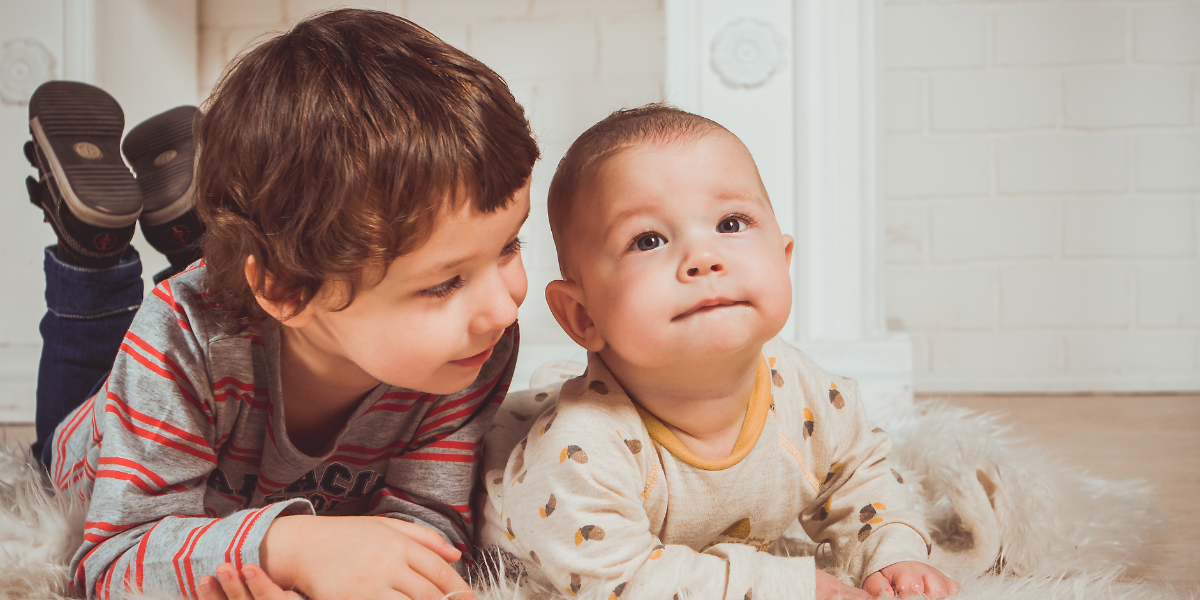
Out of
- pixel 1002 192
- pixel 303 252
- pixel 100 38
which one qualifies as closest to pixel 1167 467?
pixel 1002 192

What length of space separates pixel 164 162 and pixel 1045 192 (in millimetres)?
1663

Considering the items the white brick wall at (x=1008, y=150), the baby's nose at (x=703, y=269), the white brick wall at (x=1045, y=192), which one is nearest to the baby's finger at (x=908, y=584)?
the baby's nose at (x=703, y=269)

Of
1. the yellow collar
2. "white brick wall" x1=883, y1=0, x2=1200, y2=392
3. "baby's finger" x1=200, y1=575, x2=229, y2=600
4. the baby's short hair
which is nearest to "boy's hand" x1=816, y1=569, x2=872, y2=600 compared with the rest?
the yellow collar

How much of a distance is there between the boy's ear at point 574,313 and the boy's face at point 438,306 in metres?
0.06

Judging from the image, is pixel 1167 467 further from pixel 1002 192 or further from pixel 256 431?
pixel 256 431

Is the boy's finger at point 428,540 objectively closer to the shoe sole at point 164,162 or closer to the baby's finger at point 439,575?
the baby's finger at point 439,575

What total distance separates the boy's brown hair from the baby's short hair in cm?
7

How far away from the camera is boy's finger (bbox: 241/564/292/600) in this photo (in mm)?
600

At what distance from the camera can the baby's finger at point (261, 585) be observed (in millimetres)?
600

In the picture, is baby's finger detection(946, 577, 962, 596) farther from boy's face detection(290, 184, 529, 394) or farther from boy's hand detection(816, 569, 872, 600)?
boy's face detection(290, 184, 529, 394)

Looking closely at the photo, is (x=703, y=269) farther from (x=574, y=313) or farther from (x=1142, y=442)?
(x=1142, y=442)

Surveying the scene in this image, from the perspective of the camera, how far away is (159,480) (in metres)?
0.68

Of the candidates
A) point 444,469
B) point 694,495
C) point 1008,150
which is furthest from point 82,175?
point 1008,150

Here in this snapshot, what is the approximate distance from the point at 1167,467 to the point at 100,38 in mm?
1897
